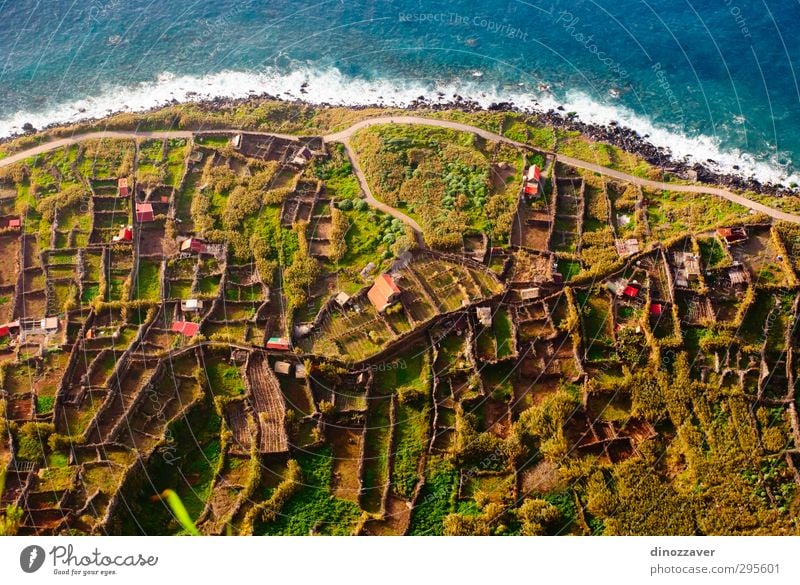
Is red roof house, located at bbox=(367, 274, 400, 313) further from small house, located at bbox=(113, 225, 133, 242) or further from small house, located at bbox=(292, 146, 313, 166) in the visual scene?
small house, located at bbox=(113, 225, 133, 242)

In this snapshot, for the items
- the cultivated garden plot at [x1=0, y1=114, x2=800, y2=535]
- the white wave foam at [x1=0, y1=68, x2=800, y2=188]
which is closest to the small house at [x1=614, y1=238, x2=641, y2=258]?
the cultivated garden plot at [x1=0, y1=114, x2=800, y2=535]

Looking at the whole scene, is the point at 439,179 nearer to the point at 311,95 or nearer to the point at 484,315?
the point at 484,315

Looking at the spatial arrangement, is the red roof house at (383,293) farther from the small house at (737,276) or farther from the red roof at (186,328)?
the small house at (737,276)

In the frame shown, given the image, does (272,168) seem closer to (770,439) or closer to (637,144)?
(637,144)

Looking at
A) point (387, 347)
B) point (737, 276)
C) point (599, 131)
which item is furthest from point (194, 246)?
point (737, 276)

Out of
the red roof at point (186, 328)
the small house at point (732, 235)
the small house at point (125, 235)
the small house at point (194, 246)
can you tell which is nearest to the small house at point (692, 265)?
the small house at point (732, 235)
